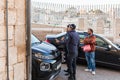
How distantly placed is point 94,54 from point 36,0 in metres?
7.19

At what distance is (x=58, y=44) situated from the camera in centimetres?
1009

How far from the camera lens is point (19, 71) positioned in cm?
474

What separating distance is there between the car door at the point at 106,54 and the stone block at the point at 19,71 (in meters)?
5.35

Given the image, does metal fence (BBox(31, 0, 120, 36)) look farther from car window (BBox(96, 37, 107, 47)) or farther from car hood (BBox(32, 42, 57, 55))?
car hood (BBox(32, 42, 57, 55))

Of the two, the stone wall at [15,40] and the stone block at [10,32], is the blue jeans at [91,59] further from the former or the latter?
the stone block at [10,32]

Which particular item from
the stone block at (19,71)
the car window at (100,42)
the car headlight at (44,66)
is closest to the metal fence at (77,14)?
the car window at (100,42)

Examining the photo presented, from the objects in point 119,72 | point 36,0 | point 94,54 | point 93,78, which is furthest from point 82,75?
point 36,0

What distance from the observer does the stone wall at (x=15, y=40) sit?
168 inches

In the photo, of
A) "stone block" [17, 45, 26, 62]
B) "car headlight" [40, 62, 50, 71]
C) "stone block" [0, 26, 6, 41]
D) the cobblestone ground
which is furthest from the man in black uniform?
"stone block" [0, 26, 6, 41]

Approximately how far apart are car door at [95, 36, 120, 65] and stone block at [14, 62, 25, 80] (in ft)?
17.6

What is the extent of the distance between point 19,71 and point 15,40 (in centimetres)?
60

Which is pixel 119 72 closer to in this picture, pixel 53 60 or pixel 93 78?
pixel 93 78

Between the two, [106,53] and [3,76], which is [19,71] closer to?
[3,76]

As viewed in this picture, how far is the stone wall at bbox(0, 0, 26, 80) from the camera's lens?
428 cm
